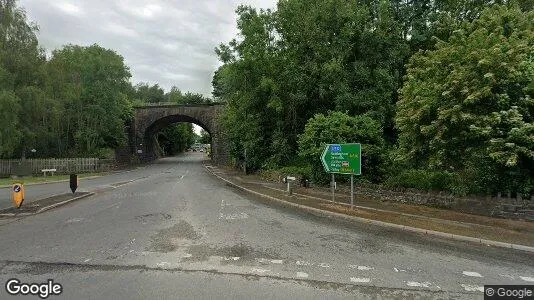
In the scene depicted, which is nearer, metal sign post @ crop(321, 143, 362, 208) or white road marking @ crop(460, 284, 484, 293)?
white road marking @ crop(460, 284, 484, 293)

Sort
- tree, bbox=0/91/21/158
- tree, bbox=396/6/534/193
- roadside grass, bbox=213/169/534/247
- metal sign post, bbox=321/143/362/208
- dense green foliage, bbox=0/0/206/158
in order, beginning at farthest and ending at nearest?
dense green foliage, bbox=0/0/206/158 → tree, bbox=0/91/21/158 → metal sign post, bbox=321/143/362/208 → tree, bbox=396/6/534/193 → roadside grass, bbox=213/169/534/247

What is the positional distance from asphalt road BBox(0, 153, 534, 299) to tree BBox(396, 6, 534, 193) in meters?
4.06

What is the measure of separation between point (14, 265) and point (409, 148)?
1292 cm

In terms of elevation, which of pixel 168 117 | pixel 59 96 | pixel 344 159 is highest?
pixel 59 96

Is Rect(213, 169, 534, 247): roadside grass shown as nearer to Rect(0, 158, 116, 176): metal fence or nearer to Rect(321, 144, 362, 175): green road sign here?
Rect(321, 144, 362, 175): green road sign

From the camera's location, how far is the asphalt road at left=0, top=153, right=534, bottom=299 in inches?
248

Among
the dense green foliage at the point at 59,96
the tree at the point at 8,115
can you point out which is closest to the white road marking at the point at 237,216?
the tree at the point at 8,115

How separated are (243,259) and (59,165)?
41.9 metres

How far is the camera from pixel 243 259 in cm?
803

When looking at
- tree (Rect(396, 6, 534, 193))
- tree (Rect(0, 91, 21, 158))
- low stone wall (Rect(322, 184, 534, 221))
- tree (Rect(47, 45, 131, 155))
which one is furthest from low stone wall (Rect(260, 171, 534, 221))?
tree (Rect(47, 45, 131, 155))

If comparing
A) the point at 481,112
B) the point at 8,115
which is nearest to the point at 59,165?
the point at 8,115

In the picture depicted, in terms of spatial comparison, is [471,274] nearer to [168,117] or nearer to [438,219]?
[438,219]

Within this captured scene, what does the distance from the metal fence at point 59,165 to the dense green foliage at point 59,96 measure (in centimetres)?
128

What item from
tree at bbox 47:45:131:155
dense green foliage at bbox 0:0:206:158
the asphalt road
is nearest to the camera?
the asphalt road
